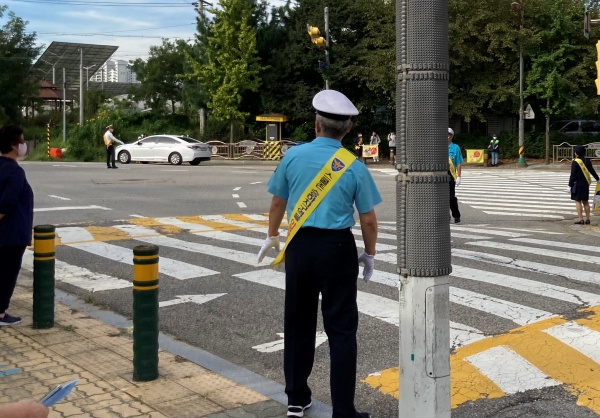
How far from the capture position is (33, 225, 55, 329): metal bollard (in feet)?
22.8

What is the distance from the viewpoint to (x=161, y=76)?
64625 millimetres

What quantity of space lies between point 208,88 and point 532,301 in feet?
140

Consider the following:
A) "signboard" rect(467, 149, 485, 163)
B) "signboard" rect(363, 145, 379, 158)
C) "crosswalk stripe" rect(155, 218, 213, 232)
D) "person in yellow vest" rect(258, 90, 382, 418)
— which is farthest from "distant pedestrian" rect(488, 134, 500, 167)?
"person in yellow vest" rect(258, 90, 382, 418)

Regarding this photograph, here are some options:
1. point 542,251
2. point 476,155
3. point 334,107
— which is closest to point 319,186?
point 334,107

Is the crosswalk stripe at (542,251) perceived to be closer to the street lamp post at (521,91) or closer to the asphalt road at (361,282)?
the asphalt road at (361,282)

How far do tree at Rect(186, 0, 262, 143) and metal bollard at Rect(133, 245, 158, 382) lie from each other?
42.0 metres

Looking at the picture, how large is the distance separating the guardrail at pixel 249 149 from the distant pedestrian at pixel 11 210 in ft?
120

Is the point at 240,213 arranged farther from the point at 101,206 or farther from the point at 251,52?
the point at 251,52

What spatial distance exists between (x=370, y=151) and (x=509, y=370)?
116 ft

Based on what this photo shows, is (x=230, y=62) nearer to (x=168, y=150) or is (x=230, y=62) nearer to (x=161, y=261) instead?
(x=168, y=150)

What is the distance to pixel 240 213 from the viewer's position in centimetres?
1659

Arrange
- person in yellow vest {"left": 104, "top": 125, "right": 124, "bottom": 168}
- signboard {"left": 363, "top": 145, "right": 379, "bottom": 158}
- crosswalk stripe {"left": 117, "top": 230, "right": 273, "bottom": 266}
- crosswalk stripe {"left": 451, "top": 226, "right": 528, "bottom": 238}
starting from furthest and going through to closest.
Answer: signboard {"left": 363, "top": 145, "right": 379, "bottom": 158}
person in yellow vest {"left": 104, "top": 125, "right": 124, "bottom": 168}
crosswalk stripe {"left": 451, "top": 226, "right": 528, "bottom": 238}
crosswalk stripe {"left": 117, "top": 230, "right": 273, "bottom": 266}

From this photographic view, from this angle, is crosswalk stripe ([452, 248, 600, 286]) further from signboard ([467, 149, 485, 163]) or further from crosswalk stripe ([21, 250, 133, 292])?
signboard ([467, 149, 485, 163])

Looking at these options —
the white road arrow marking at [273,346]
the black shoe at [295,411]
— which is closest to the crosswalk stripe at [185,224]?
the white road arrow marking at [273,346]
